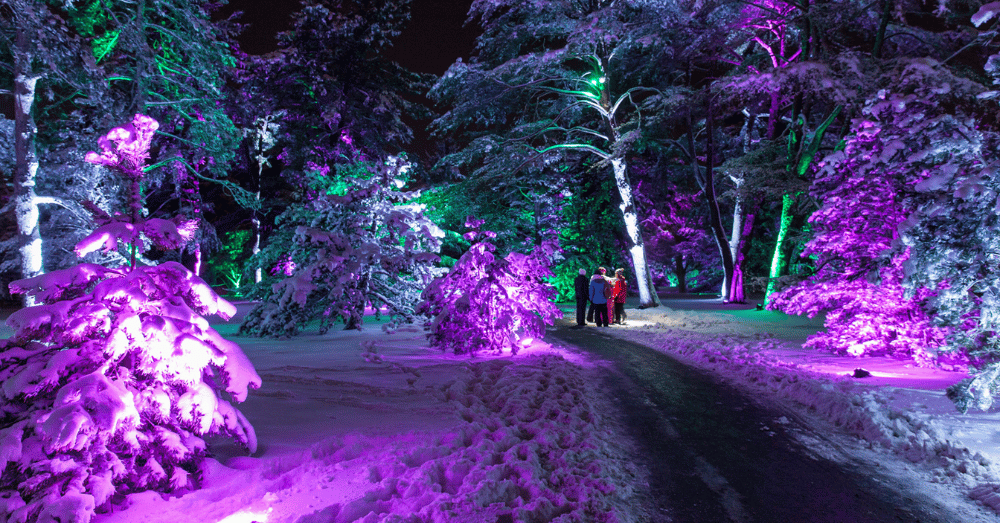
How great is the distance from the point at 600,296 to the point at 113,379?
12404mm

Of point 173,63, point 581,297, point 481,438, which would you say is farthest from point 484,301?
point 173,63

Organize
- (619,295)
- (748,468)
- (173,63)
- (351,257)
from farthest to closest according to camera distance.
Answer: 1. (619,295)
2. (173,63)
3. (351,257)
4. (748,468)

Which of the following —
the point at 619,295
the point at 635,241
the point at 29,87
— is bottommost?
the point at 619,295

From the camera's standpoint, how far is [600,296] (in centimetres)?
1409

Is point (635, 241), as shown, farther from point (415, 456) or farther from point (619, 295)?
point (415, 456)

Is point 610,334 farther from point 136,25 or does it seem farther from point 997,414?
point 136,25

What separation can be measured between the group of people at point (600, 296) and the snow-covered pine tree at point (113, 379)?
11.5 meters

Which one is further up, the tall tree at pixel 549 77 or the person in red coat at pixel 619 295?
the tall tree at pixel 549 77

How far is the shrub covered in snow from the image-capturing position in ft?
28.0

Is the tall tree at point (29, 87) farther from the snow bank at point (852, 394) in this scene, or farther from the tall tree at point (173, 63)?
the snow bank at point (852, 394)

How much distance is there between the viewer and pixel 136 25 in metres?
12.0

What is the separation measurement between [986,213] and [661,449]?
14.8ft

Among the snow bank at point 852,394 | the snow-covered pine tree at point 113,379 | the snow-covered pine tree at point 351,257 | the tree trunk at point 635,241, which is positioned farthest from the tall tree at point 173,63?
the snow bank at point 852,394

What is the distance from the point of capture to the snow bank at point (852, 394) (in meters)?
3.95
